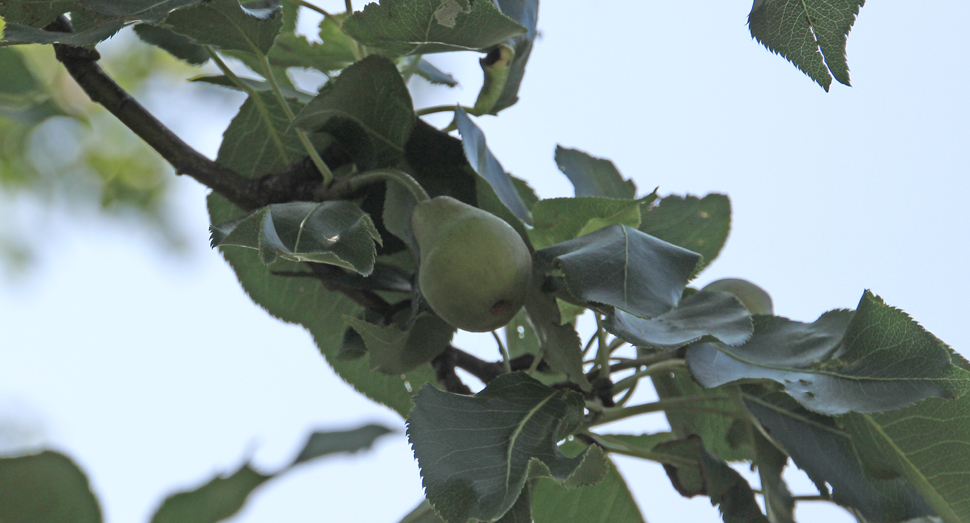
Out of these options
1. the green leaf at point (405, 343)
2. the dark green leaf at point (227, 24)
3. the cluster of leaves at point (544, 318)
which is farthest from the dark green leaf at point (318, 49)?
the green leaf at point (405, 343)

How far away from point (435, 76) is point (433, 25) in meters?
0.19

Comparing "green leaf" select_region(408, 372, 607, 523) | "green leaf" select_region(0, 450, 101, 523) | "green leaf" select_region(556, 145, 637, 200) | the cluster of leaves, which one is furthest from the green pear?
"green leaf" select_region(0, 450, 101, 523)

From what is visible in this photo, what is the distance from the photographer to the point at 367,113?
51cm

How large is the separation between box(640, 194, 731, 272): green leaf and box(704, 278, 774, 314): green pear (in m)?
0.02

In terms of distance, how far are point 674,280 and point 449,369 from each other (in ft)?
0.67

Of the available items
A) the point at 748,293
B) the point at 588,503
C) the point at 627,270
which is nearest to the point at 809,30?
the point at 627,270

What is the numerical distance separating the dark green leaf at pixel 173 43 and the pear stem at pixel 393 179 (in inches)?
6.8

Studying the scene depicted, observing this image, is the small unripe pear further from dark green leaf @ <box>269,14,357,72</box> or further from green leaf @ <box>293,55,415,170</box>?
dark green leaf @ <box>269,14,357,72</box>

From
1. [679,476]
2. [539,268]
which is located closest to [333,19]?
[539,268]

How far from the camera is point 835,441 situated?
1.69 ft

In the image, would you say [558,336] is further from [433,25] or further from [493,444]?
[433,25]

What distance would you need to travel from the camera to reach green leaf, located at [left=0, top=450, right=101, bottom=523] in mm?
139

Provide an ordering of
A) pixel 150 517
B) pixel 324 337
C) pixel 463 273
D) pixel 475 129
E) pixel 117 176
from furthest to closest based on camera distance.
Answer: pixel 117 176 < pixel 324 337 < pixel 475 129 < pixel 463 273 < pixel 150 517

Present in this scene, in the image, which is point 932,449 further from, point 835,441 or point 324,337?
→ point 324,337
